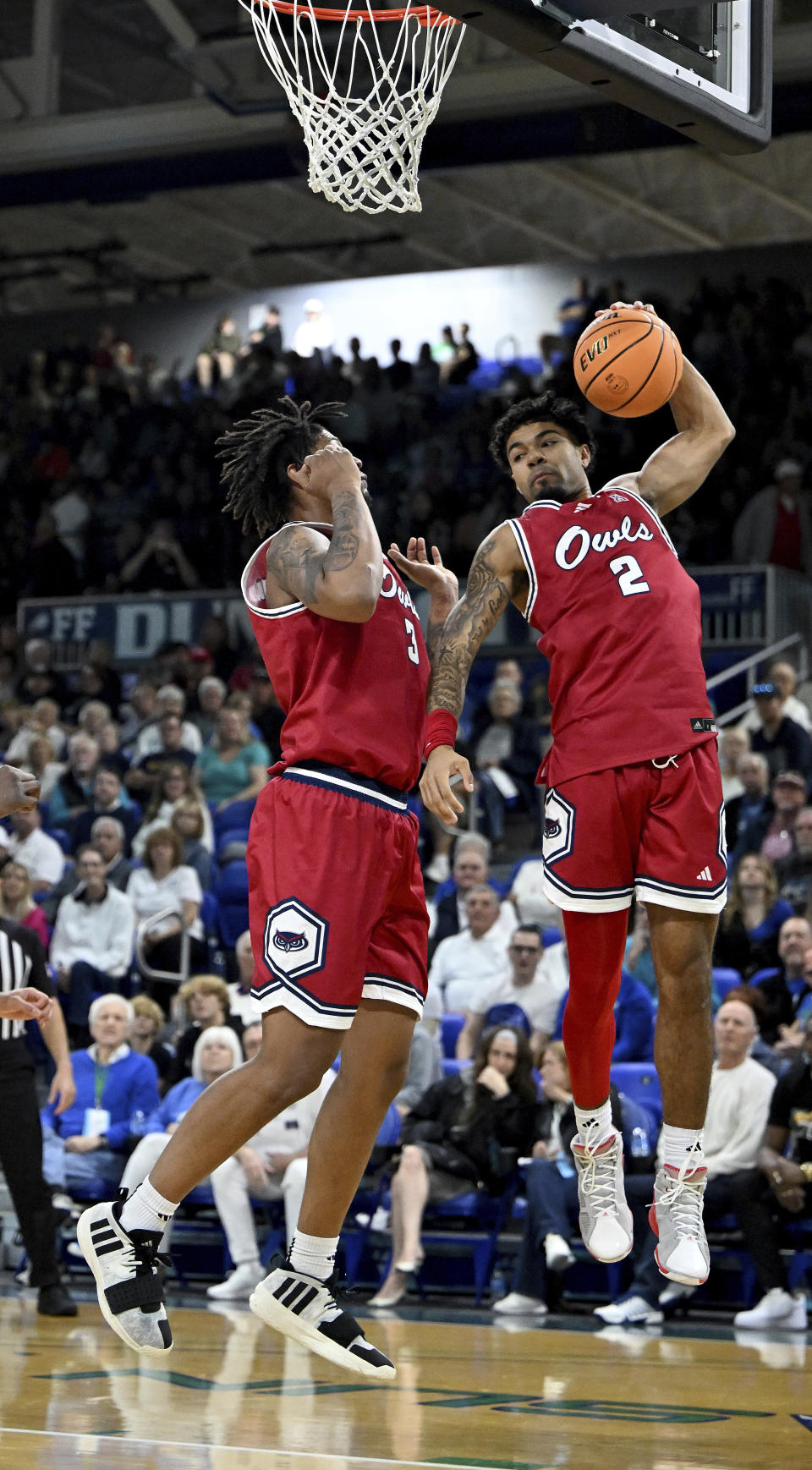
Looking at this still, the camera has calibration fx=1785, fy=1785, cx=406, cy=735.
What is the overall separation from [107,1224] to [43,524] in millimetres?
17297

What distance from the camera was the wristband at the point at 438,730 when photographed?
5008mm

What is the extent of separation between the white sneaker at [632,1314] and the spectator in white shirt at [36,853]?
6.41 meters

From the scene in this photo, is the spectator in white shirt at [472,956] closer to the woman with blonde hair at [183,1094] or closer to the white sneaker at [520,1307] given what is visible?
the woman with blonde hair at [183,1094]

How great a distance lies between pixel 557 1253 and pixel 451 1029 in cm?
226

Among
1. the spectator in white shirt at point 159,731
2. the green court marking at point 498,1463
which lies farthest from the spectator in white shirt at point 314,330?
the green court marking at point 498,1463

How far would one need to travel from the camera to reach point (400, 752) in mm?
5172

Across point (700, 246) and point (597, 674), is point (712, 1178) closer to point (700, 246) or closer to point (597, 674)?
point (597, 674)

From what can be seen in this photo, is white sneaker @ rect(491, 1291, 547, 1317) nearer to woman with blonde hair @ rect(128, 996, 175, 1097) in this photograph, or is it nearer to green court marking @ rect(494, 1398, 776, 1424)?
woman with blonde hair @ rect(128, 996, 175, 1097)

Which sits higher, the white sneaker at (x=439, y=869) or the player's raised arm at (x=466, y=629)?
the player's raised arm at (x=466, y=629)

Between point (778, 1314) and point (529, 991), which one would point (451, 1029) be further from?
point (778, 1314)

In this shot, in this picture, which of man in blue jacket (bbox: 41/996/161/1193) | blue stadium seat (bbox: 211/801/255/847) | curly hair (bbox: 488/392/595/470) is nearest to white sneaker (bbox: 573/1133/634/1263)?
curly hair (bbox: 488/392/595/470)

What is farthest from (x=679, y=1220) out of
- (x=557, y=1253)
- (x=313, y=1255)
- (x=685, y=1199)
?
(x=557, y=1253)

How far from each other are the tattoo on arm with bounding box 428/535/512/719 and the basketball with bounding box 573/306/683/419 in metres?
0.54

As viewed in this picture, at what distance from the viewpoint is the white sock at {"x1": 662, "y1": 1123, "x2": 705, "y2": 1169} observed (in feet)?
16.6
